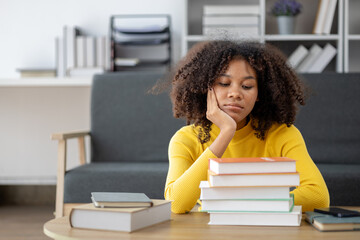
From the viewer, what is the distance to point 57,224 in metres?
1.10

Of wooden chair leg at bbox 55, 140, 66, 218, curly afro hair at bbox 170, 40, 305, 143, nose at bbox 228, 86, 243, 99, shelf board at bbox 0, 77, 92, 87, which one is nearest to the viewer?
nose at bbox 228, 86, 243, 99

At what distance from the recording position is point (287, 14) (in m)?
3.34

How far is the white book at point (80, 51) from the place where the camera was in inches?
133

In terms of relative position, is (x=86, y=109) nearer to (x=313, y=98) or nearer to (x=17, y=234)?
(x=17, y=234)

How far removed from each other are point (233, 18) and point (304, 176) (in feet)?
6.82

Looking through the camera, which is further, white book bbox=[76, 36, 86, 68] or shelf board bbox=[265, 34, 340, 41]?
white book bbox=[76, 36, 86, 68]

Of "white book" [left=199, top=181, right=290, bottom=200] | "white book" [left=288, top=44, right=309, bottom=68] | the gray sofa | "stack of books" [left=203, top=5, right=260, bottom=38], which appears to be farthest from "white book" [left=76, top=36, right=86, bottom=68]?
"white book" [left=199, top=181, right=290, bottom=200]

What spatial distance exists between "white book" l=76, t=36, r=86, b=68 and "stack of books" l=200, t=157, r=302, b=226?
2.45 m

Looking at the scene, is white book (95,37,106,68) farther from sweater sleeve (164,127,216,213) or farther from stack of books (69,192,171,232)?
stack of books (69,192,171,232)

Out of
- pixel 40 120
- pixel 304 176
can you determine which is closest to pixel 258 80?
pixel 304 176

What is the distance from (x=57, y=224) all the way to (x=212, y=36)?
2.91 feet

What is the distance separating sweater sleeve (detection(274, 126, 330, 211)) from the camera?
52.4 inches

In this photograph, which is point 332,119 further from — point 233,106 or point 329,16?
point 233,106

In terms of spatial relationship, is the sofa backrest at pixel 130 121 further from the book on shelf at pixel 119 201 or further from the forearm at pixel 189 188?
the book on shelf at pixel 119 201
